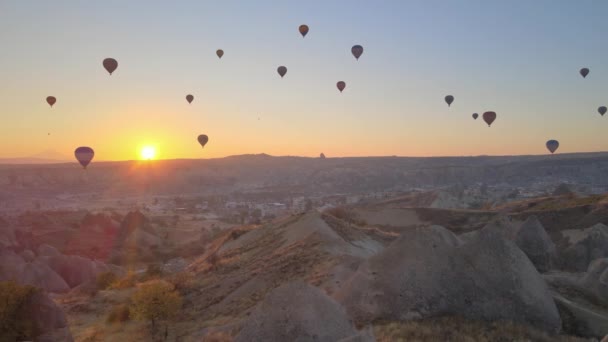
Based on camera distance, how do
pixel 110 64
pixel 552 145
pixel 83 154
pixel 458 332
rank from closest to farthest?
pixel 458 332 → pixel 110 64 → pixel 83 154 → pixel 552 145

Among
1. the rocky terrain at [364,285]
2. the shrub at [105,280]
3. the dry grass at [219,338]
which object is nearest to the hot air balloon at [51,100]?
the rocky terrain at [364,285]

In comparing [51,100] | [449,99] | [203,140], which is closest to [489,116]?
[449,99]

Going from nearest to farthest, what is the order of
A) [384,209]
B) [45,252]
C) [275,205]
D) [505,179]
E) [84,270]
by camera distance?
[84,270]
[45,252]
[384,209]
[275,205]
[505,179]

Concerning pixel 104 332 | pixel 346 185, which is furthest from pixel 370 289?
pixel 346 185

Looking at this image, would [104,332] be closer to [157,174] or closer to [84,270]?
[84,270]

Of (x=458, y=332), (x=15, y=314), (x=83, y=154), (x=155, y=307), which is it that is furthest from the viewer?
(x=83, y=154)

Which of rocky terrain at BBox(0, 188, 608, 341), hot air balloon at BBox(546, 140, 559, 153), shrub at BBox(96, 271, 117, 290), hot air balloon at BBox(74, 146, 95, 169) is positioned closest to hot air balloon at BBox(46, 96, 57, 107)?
hot air balloon at BBox(74, 146, 95, 169)

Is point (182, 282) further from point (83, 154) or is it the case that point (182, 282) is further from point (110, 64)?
point (83, 154)
